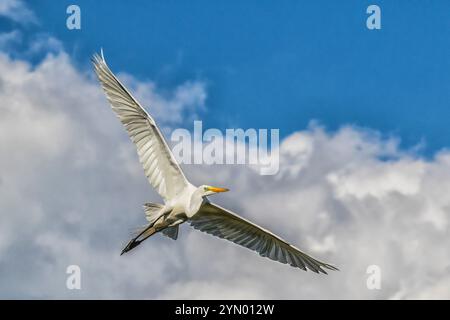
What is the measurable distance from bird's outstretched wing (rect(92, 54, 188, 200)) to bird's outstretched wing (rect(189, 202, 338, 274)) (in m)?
1.52

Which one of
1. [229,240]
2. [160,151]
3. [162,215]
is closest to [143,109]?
[160,151]

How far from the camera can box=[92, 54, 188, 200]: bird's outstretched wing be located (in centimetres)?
2342

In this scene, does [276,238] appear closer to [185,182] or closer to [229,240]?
[229,240]

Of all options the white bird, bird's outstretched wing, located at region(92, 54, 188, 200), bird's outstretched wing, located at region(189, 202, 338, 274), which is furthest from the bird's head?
bird's outstretched wing, located at region(189, 202, 338, 274)

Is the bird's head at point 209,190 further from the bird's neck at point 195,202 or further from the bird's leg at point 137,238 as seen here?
the bird's leg at point 137,238

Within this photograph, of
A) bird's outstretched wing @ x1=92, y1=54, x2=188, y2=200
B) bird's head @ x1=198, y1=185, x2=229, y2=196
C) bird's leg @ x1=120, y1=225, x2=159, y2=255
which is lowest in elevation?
bird's leg @ x1=120, y1=225, x2=159, y2=255

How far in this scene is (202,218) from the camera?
2516 cm

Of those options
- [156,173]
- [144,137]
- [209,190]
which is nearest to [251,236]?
[209,190]

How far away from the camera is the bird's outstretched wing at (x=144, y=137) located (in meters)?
23.4

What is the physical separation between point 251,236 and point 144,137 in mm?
4706

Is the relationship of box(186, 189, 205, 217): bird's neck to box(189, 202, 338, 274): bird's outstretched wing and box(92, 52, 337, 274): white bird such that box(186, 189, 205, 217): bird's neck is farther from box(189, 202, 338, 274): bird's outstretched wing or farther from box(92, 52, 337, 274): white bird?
box(189, 202, 338, 274): bird's outstretched wing

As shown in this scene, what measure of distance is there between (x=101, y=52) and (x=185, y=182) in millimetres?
4380

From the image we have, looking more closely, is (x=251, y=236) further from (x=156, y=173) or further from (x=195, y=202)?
(x=156, y=173)

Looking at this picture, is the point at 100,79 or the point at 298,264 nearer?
the point at 100,79
